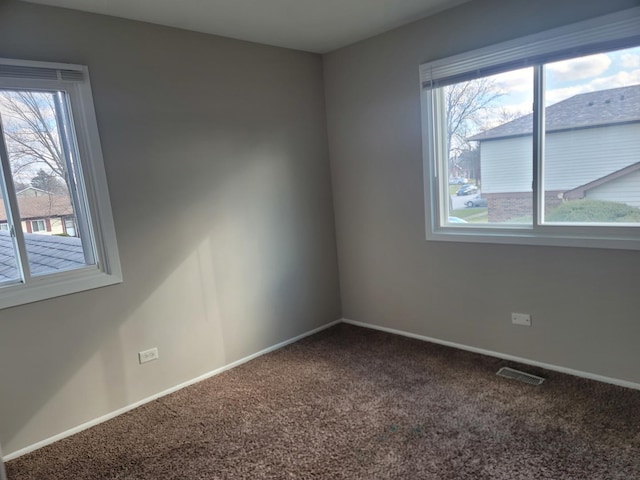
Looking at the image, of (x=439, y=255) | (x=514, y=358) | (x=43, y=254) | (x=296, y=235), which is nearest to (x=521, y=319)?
(x=514, y=358)

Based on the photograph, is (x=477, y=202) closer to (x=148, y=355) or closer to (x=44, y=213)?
(x=148, y=355)

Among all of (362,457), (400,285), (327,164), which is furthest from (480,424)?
(327,164)

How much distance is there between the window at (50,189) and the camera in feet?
7.77

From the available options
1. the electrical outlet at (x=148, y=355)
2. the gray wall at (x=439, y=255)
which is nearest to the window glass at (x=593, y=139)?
the gray wall at (x=439, y=255)

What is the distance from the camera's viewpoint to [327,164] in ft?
12.9

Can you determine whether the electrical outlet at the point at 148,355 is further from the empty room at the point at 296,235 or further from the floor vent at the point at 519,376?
the floor vent at the point at 519,376

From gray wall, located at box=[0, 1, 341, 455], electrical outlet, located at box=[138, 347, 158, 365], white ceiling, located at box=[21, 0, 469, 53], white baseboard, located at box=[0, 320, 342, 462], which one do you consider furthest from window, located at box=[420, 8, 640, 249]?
electrical outlet, located at box=[138, 347, 158, 365]

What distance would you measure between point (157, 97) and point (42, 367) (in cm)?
182

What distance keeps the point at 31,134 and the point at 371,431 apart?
2591 millimetres

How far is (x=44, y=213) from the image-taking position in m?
2.51

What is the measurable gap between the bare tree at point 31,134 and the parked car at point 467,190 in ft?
8.85

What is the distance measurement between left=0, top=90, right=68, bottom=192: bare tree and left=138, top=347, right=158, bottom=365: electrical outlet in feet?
4.08

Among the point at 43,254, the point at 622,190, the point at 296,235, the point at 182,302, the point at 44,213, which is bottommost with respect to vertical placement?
the point at 182,302

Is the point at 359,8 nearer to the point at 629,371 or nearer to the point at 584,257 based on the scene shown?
the point at 584,257
